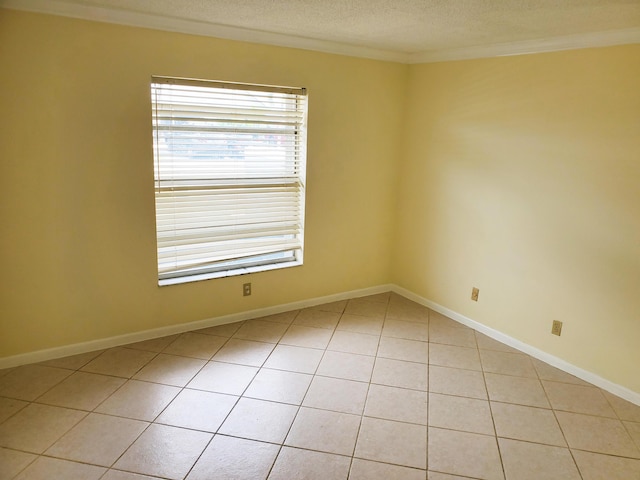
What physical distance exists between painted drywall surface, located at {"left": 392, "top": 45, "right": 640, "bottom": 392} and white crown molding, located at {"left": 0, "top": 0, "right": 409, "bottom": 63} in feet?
2.30

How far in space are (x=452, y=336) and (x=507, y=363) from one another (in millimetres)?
489

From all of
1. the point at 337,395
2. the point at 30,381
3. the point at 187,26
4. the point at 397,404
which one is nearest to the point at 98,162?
the point at 187,26

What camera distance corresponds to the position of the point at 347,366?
315 centimetres

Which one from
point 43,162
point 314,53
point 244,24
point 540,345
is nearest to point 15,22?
point 43,162

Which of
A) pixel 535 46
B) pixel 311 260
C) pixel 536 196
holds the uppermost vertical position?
pixel 535 46

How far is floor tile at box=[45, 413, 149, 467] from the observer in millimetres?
2215

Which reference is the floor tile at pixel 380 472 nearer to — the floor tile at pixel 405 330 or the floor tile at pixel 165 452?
the floor tile at pixel 165 452

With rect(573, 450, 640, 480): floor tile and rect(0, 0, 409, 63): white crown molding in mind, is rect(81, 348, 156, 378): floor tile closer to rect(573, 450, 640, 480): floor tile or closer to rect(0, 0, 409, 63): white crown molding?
rect(0, 0, 409, 63): white crown molding

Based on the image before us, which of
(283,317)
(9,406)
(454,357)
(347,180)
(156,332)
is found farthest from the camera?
(347,180)

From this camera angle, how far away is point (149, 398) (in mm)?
2693

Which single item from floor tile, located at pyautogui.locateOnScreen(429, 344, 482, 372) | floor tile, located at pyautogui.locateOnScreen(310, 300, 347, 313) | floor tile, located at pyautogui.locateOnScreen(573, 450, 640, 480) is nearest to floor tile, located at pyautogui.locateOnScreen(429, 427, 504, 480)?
floor tile, located at pyautogui.locateOnScreen(573, 450, 640, 480)

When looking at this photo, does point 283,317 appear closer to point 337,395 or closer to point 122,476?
point 337,395

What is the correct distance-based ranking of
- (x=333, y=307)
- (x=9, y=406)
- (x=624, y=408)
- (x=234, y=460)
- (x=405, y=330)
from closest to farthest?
1. (x=234, y=460)
2. (x=9, y=406)
3. (x=624, y=408)
4. (x=405, y=330)
5. (x=333, y=307)

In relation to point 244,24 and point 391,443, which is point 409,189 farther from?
point 391,443
